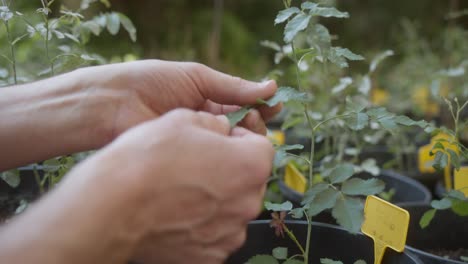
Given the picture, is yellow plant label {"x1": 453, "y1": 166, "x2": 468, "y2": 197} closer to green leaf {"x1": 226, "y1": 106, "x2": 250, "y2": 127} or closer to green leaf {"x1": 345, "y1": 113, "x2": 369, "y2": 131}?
green leaf {"x1": 345, "y1": 113, "x2": 369, "y2": 131}

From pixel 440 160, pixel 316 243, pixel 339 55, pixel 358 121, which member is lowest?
pixel 316 243

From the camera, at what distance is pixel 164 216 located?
605 mm

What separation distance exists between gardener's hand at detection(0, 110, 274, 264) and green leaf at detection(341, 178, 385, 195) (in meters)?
0.19

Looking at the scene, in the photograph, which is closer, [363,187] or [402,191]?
[363,187]

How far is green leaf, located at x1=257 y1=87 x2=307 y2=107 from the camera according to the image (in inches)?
32.4

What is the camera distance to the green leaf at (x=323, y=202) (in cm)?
81

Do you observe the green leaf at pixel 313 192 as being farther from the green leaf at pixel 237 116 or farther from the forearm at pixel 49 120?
the forearm at pixel 49 120

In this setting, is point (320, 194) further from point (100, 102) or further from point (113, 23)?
point (113, 23)

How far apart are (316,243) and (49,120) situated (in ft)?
1.84

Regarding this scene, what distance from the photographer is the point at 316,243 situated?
1.00 metres

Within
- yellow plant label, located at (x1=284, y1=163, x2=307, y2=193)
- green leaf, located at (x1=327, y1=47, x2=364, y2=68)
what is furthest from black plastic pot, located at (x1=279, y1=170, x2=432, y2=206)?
green leaf, located at (x1=327, y1=47, x2=364, y2=68)

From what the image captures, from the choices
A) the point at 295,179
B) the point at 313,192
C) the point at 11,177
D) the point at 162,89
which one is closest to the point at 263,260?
the point at 313,192

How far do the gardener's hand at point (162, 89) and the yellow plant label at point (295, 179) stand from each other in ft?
1.16

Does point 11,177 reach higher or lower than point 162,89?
lower
